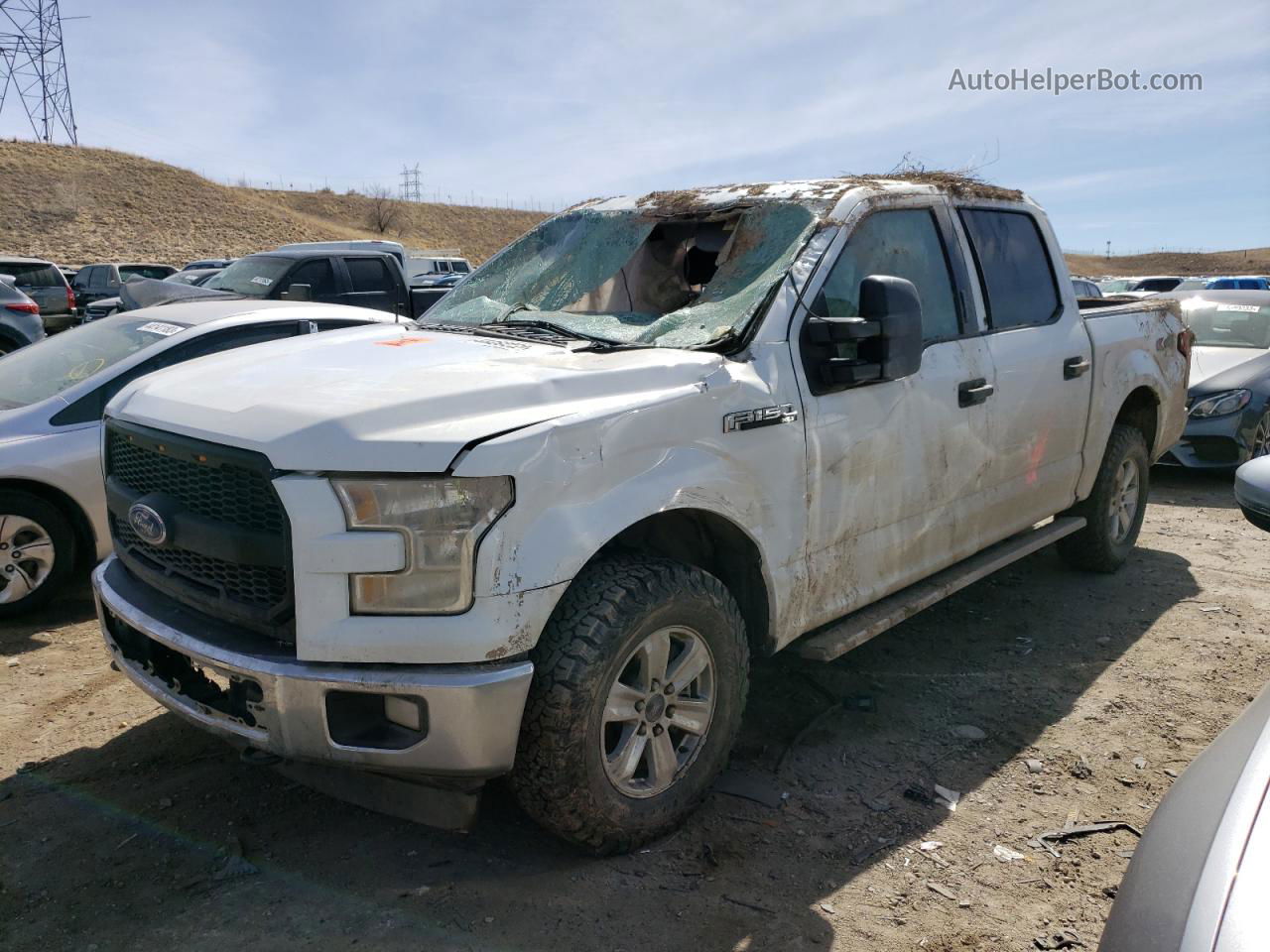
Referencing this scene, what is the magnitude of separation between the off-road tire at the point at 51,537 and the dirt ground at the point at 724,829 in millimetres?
261

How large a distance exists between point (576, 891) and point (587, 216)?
2778mm

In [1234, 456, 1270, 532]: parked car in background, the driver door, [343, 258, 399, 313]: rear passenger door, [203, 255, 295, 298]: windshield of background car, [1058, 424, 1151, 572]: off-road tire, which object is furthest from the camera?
[343, 258, 399, 313]: rear passenger door

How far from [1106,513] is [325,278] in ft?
27.6

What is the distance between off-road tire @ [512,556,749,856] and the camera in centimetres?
266

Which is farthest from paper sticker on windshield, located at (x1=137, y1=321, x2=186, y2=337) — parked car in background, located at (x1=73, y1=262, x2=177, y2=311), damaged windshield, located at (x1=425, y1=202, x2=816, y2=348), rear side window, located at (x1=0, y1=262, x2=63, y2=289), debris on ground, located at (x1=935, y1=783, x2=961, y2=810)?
parked car in background, located at (x1=73, y1=262, x2=177, y2=311)

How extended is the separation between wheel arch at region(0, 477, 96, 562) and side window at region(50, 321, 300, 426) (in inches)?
13.2

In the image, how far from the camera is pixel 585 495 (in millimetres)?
2674

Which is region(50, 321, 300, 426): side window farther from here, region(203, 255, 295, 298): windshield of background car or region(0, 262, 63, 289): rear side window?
region(0, 262, 63, 289): rear side window

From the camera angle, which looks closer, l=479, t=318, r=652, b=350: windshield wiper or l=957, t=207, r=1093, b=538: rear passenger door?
l=479, t=318, r=652, b=350: windshield wiper

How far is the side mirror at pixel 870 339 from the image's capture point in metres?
3.28

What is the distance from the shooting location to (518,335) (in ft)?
11.9

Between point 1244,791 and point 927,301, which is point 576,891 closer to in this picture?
point 1244,791

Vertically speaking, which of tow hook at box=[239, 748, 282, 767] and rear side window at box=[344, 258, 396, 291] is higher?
rear side window at box=[344, 258, 396, 291]

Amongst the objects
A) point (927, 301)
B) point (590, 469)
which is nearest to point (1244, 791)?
point (590, 469)
